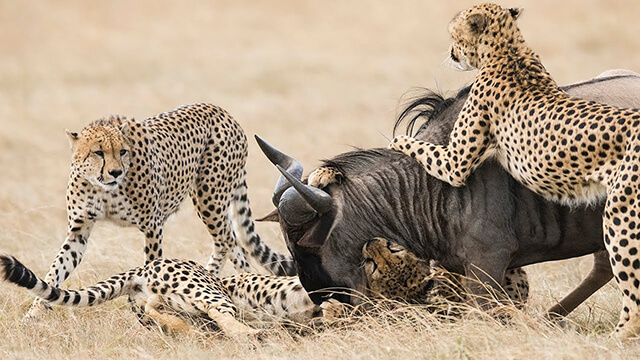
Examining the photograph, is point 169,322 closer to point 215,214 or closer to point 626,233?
point 215,214

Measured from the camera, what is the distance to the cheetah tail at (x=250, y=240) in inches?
323

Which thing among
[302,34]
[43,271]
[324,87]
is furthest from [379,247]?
[302,34]

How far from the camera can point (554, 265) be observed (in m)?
8.45

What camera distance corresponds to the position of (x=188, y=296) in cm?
657

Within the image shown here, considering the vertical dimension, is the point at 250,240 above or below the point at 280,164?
below

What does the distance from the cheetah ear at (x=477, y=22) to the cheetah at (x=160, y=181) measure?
2459 mm

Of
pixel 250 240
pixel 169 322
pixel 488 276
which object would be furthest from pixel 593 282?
pixel 250 240

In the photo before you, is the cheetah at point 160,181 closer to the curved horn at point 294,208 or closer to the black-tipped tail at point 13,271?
the black-tipped tail at point 13,271

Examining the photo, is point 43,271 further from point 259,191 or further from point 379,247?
point 259,191

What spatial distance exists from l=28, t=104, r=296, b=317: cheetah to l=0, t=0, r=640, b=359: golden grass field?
1.84 feet

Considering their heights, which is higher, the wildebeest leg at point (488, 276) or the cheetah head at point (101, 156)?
the cheetah head at point (101, 156)

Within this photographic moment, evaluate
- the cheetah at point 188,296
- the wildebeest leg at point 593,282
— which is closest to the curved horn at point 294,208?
the cheetah at point 188,296

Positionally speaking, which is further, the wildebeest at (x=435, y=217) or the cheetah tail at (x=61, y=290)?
the wildebeest at (x=435, y=217)

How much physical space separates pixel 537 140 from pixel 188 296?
2.32m
